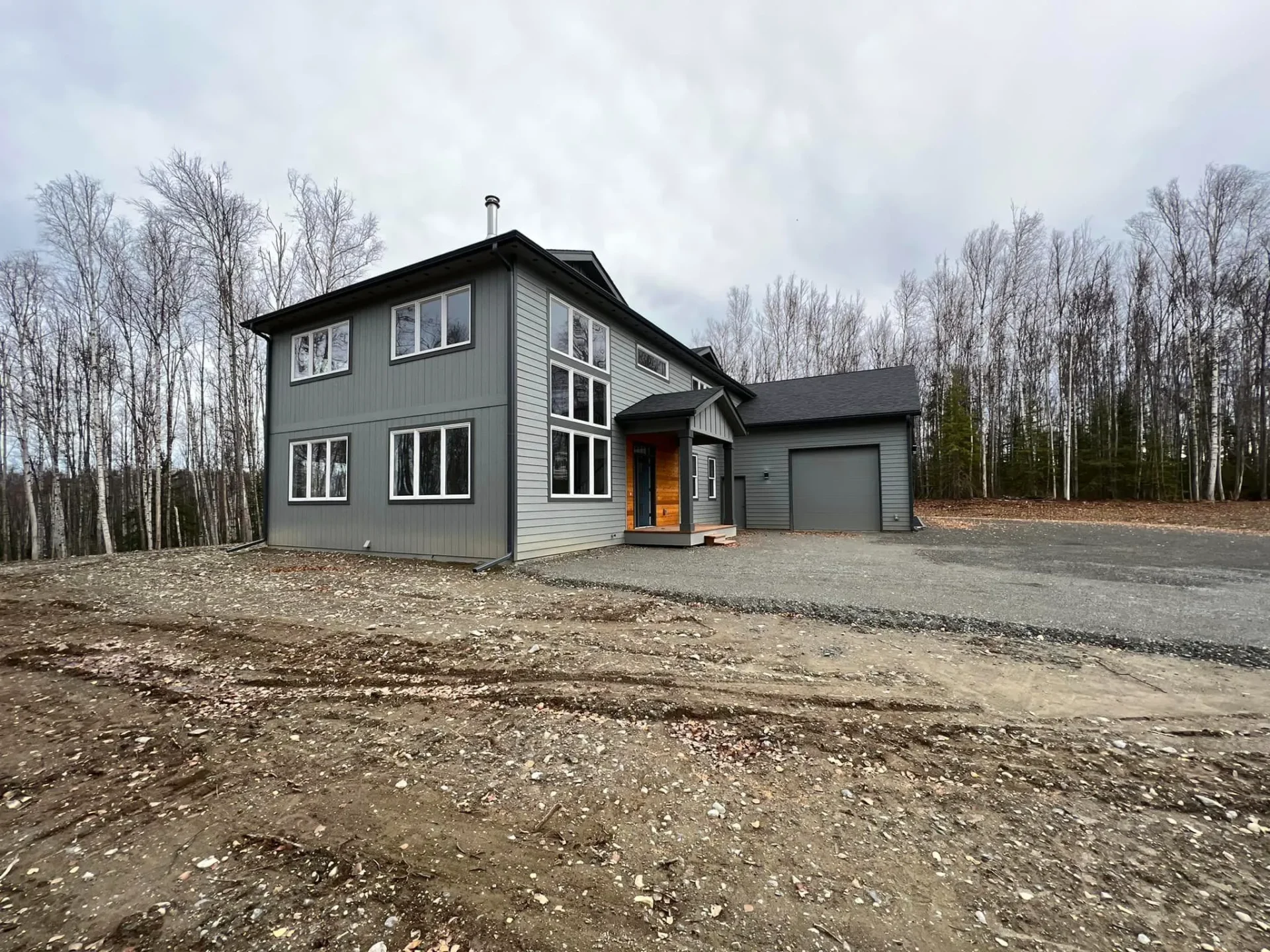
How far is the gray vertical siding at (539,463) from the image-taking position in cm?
888

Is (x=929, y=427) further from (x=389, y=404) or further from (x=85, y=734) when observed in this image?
(x=85, y=734)

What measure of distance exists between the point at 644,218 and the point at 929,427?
16.9 m

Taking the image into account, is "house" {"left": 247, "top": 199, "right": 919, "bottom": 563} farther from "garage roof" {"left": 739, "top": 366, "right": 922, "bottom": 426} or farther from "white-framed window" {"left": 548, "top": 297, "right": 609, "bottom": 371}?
"garage roof" {"left": 739, "top": 366, "right": 922, "bottom": 426}

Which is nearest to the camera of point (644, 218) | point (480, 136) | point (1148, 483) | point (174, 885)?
point (174, 885)

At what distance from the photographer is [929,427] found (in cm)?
2533

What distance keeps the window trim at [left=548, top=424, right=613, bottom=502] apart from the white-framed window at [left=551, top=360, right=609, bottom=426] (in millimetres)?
250

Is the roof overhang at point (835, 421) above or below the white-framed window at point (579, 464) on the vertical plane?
above

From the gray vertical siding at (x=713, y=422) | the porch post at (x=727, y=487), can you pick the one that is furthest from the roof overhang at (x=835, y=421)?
the gray vertical siding at (x=713, y=422)

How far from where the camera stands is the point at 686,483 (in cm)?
1102

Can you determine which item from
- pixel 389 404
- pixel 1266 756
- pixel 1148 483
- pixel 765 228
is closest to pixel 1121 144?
pixel 765 228

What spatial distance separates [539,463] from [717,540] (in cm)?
470

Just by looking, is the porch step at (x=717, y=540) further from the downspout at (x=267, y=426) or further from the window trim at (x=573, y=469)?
the downspout at (x=267, y=426)

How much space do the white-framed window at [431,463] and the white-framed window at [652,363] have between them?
5.12 m

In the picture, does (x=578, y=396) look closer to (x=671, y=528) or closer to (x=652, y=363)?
(x=652, y=363)
